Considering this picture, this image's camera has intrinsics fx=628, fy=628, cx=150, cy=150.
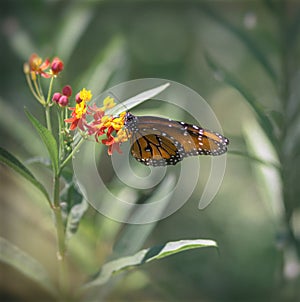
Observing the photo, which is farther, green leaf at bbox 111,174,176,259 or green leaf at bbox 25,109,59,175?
green leaf at bbox 111,174,176,259

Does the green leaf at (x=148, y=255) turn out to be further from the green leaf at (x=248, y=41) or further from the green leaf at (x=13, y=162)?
the green leaf at (x=248, y=41)

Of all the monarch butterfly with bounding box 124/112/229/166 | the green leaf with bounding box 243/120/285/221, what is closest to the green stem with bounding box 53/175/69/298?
the monarch butterfly with bounding box 124/112/229/166

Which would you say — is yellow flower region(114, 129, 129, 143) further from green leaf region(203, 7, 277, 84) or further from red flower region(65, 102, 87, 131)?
green leaf region(203, 7, 277, 84)

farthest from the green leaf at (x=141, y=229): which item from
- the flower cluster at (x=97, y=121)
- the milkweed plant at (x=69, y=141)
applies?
the flower cluster at (x=97, y=121)

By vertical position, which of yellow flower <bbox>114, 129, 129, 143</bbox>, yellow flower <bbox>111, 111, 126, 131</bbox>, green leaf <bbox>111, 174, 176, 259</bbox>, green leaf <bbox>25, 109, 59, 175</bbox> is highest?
yellow flower <bbox>111, 111, 126, 131</bbox>

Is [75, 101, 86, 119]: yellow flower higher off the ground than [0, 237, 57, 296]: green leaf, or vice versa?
[75, 101, 86, 119]: yellow flower
